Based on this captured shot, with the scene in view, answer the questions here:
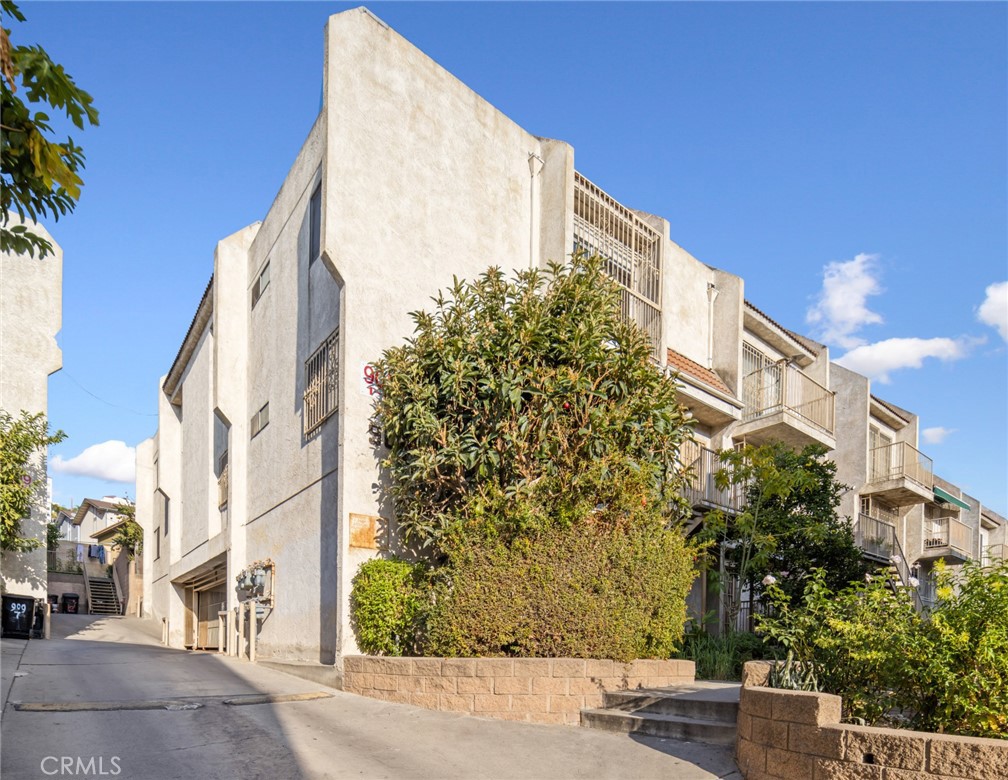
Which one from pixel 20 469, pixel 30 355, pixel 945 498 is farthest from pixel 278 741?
pixel 945 498

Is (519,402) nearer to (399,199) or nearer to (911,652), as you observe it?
(399,199)

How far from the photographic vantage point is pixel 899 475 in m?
25.8

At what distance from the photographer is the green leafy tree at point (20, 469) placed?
18875mm

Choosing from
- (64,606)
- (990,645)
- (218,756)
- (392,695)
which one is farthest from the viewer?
(64,606)

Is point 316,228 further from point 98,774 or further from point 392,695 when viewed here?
point 98,774

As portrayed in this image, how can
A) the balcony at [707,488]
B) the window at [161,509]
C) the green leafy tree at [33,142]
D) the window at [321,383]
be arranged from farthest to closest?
the window at [161,509] < the balcony at [707,488] < the window at [321,383] < the green leafy tree at [33,142]

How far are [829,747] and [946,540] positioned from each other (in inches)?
1115

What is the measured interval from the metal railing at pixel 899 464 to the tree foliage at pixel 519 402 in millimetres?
18144

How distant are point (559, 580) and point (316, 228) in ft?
26.2

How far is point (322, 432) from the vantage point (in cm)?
1277

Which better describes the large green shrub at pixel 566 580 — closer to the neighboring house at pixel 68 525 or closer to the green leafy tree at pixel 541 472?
the green leafy tree at pixel 541 472

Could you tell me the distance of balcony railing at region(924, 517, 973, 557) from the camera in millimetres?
29734

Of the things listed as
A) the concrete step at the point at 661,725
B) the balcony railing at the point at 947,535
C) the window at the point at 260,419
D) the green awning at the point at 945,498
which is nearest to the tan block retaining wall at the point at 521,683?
the concrete step at the point at 661,725

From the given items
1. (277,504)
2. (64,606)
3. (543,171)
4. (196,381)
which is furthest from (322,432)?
(64,606)
